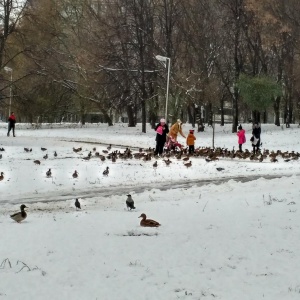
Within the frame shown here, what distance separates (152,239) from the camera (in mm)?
7984

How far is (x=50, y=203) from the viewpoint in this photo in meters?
12.1

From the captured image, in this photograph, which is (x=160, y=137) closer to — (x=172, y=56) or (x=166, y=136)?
(x=166, y=136)

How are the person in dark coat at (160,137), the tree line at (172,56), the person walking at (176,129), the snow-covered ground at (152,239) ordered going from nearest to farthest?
the snow-covered ground at (152,239)
the person in dark coat at (160,137)
the person walking at (176,129)
the tree line at (172,56)

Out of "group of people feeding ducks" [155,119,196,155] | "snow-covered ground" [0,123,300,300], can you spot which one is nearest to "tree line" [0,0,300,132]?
"group of people feeding ducks" [155,119,196,155]

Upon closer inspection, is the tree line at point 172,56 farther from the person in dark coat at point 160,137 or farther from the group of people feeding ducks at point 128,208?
the group of people feeding ducks at point 128,208

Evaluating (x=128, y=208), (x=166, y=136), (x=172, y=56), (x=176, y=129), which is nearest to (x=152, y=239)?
(x=128, y=208)

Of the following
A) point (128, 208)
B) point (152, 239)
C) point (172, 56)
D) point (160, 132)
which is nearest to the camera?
point (152, 239)

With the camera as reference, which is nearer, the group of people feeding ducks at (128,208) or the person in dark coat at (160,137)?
the group of people feeding ducks at (128,208)

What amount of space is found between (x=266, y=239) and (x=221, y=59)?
43291 mm

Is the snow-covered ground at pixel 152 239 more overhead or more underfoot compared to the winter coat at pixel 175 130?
more underfoot

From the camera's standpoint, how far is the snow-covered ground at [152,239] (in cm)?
595

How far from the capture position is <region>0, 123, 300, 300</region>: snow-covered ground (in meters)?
5.95

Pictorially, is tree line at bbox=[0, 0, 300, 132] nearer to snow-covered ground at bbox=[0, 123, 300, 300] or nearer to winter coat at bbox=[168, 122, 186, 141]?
winter coat at bbox=[168, 122, 186, 141]

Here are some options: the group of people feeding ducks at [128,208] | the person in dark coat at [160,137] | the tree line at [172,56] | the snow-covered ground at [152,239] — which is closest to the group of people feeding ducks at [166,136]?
the person in dark coat at [160,137]
